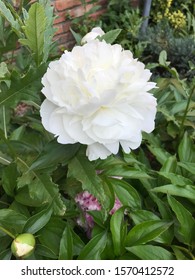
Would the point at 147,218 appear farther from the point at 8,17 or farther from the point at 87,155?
the point at 8,17

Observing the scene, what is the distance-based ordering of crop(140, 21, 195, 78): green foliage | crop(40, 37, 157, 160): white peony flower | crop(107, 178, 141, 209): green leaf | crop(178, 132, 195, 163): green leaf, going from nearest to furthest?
crop(40, 37, 157, 160): white peony flower < crop(107, 178, 141, 209): green leaf < crop(178, 132, 195, 163): green leaf < crop(140, 21, 195, 78): green foliage

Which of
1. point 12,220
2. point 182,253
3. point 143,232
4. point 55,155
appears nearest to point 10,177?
point 12,220

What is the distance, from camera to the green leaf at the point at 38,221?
94cm

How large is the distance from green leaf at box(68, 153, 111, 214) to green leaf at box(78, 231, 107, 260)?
0.17 meters

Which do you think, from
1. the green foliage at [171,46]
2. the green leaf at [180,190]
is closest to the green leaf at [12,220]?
the green leaf at [180,190]

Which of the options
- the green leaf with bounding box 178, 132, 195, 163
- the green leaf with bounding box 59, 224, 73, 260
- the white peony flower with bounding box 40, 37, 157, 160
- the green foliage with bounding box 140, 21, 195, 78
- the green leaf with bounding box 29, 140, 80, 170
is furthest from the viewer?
the green foliage with bounding box 140, 21, 195, 78

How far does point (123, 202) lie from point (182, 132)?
0.41m

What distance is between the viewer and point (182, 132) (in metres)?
1.38

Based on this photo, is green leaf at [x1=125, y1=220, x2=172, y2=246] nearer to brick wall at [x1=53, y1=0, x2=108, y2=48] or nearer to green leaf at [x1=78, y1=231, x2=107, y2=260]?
green leaf at [x1=78, y1=231, x2=107, y2=260]

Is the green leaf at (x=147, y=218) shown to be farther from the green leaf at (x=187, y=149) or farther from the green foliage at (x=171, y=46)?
the green foliage at (x=171, y=46)

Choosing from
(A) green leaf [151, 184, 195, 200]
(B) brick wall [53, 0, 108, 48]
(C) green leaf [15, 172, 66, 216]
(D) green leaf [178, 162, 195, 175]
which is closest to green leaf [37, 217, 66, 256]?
(C) green leaf [15, 172, 66, 216]

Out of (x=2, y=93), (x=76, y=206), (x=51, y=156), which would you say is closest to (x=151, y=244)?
(x=76, y=206)

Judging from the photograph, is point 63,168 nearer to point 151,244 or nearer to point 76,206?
point 76,206

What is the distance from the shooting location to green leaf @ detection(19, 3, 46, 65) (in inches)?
32.6
